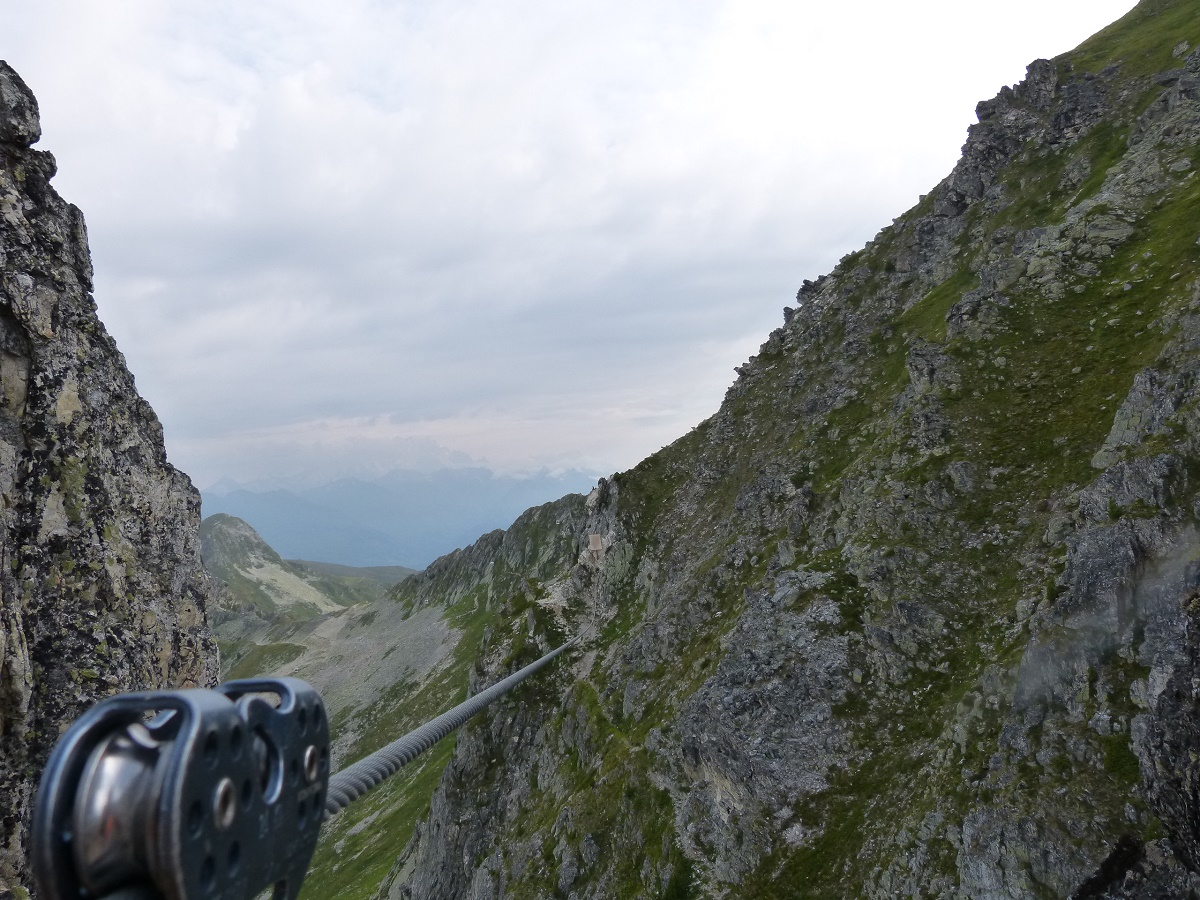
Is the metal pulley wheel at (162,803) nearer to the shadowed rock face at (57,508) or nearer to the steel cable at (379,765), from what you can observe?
the steel cable at (379,765)

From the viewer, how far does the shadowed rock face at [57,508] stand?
17547mm

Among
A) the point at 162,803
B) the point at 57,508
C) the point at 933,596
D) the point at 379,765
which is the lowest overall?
the point at 933,596

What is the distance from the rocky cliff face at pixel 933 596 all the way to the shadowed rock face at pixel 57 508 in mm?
26180

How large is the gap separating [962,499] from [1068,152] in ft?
138

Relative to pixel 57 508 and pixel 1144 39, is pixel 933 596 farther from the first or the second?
pixel 1144 39

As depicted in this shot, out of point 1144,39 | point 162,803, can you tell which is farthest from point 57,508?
point 1144,39

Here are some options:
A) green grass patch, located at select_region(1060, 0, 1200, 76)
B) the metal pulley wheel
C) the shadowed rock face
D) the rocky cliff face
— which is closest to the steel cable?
the metal pulley wheel

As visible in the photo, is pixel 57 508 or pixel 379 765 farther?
pixel 57 508

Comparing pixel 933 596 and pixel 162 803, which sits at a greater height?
pixel 162 803

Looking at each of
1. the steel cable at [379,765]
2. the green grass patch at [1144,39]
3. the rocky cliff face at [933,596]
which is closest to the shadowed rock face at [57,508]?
the steel cable at [379,765]

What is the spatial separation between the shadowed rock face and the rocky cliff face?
26180 mm

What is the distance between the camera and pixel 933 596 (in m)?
30.6

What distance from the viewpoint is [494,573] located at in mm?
194500

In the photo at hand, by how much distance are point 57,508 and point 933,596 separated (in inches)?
1415
